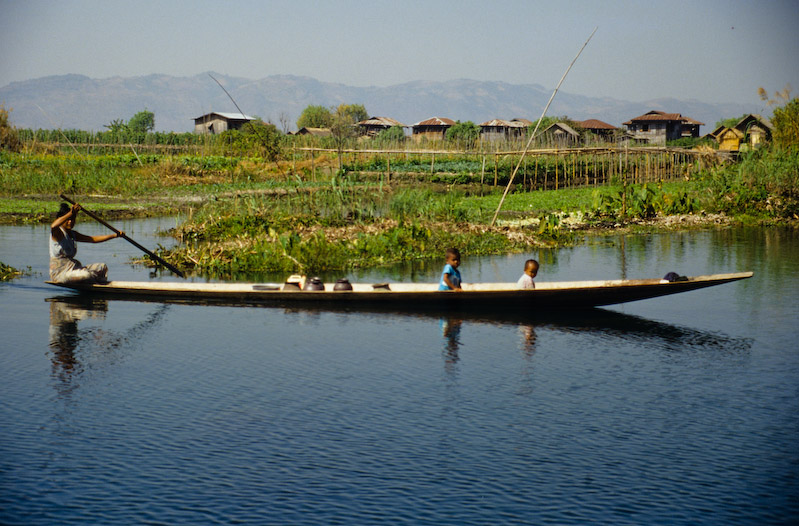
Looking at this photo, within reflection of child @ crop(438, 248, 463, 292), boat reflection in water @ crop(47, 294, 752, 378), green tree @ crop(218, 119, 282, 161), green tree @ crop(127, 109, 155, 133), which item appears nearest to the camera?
boat reflection in water @ crop(47, 294, 752, 378)

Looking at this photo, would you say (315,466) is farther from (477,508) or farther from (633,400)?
(633,400)

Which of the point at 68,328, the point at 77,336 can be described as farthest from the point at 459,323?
the point at 68,328

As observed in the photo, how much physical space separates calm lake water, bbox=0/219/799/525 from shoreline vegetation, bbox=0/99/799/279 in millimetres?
4627

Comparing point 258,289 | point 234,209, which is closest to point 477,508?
point 258,289

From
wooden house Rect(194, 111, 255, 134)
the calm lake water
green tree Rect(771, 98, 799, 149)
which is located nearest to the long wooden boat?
the calm lake water

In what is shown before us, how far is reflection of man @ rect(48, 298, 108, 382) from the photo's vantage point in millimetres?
9219

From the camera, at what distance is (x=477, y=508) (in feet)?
18.1

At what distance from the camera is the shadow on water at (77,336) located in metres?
9.04

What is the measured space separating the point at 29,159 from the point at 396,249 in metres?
24.1

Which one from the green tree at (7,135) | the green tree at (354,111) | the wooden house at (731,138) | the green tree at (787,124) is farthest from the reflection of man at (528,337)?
the green tree at (354,111)

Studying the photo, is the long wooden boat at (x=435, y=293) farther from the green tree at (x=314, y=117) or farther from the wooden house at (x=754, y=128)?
the green tree at (x=314, y=117)

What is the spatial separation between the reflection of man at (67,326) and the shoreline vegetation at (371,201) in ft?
9.28

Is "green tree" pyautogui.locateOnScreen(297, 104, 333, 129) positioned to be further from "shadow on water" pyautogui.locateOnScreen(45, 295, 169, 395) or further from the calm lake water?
the calm lake water

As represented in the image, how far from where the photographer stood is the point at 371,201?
63.0ft
